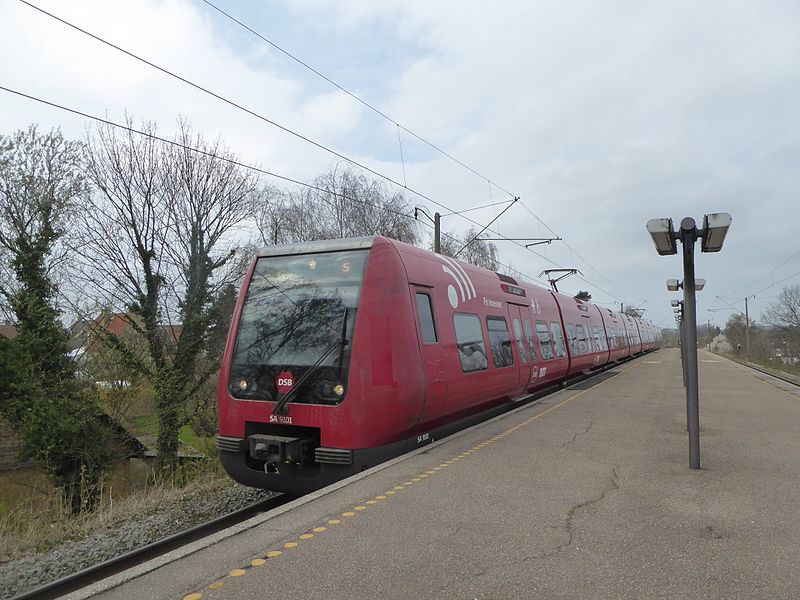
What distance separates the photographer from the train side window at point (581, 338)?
1823 centimetres

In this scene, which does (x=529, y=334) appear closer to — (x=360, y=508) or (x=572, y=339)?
(x=572, y=339)

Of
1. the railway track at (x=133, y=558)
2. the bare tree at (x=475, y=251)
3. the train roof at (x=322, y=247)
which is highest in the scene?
the bare tree at (x=475, y=251)

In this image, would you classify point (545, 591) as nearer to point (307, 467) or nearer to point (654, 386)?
point (307, 467)

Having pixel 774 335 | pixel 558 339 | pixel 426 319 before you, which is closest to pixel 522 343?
pixel 558 339

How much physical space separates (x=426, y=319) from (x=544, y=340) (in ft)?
22.7

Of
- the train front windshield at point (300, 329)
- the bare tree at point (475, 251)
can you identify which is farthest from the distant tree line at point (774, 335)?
the train front windshield at point (300, 329)

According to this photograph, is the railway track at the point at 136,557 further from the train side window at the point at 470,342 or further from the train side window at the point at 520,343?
the train side window at the point at 520,343

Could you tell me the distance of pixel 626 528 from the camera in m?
4.41

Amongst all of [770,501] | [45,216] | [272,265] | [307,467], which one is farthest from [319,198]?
[770,501]

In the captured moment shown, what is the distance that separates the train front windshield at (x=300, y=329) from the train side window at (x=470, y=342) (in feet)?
6.99

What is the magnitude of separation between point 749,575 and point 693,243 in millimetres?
3946

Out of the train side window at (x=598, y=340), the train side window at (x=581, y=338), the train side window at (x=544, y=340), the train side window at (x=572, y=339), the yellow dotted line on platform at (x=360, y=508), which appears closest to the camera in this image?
the yellow dotted line on platform at (x=360, y=508)

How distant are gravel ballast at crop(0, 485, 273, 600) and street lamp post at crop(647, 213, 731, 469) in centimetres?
520

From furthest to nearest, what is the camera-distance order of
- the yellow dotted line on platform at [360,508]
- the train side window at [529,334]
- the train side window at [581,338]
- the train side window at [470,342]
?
1. the train side window at [581,338]
2. the train side window at [529,334]
3. the train side window at [470,342]
4. the yellow dotted line on platform at [360,508]
